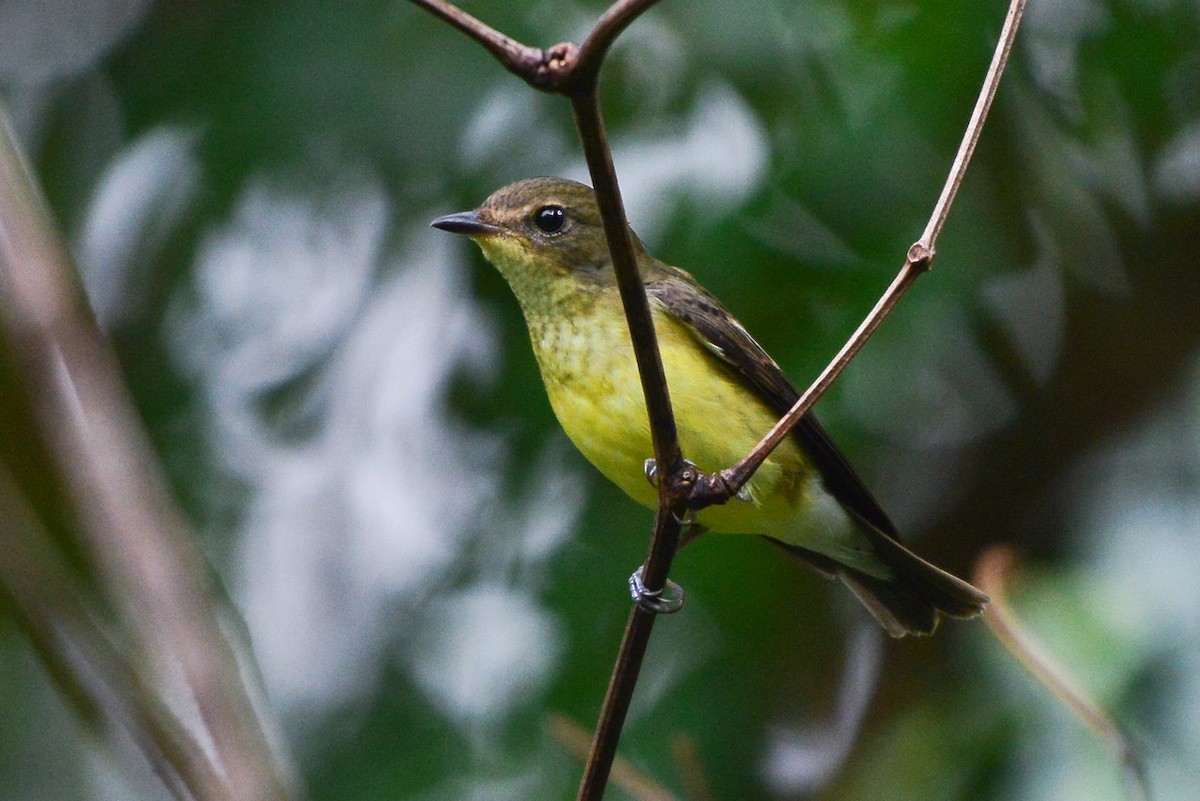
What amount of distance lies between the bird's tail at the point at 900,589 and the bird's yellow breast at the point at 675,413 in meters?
0.23

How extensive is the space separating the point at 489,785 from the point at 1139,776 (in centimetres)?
240

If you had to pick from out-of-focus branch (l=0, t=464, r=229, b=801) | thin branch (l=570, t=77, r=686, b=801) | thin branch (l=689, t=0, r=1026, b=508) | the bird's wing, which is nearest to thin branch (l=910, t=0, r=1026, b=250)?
thin branch (l=689, t=0, r=1026, b=508)

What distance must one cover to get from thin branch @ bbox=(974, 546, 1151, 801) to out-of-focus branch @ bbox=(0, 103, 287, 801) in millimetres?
1835

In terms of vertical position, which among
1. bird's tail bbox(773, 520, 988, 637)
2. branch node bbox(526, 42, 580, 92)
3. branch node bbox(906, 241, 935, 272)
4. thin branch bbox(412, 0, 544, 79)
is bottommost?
bird's tail bbox(773, 520, 988, 637)

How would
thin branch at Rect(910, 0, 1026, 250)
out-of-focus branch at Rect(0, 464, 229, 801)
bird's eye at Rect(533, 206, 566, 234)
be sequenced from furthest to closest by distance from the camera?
bird's eye at Rect(533, 206, 566, 234) < thin branch at Rect(910, 0, 1026, 250) < out-of-focus branch at Rect(0, 464, 229, 801)

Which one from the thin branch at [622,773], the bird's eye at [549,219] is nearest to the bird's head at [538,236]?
the bird's eye at [549,219]

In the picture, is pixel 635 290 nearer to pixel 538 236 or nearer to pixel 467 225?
pixel 467 225

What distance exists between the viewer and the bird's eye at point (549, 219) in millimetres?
4078

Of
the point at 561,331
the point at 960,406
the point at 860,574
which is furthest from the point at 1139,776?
the point at 960,406

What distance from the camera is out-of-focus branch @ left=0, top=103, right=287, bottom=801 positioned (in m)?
1.54

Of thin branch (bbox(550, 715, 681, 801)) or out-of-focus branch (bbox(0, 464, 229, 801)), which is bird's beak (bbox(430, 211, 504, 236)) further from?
out-of-focus branch (bbox(0, 464, 229, 801))

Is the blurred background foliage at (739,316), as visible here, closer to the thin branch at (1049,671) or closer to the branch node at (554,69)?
the thin branch at (1049,671)

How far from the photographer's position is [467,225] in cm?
388

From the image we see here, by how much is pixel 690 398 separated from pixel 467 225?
0.79m
